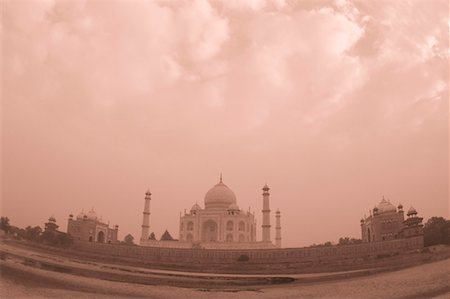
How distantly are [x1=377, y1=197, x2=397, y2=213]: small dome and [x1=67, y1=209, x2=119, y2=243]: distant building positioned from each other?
96.1ft

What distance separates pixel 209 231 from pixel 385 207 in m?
18.7

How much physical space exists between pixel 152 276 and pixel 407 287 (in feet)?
45.6

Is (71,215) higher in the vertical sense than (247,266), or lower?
higher

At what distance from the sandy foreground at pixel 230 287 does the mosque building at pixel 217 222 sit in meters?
20.3

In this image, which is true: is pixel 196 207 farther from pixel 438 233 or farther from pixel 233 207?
pixel 438 233

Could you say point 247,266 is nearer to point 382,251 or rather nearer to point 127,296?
point 382,251

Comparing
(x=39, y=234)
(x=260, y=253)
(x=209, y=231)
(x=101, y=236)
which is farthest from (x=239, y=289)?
(x=101, y=236)

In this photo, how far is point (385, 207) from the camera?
42844mm

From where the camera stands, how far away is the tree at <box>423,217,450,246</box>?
29.3 m

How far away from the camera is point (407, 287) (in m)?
21.2

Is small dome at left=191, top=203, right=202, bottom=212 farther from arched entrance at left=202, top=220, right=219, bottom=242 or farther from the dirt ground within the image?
the dirt ground

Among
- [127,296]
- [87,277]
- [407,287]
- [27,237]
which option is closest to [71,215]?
[27,237]

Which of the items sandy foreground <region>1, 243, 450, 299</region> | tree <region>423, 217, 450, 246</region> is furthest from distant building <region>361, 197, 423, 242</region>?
sandy foreground <region>1, 243, 450, 299</region>

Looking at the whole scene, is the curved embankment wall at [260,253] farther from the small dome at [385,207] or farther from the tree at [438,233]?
the small dome at [385,207]
